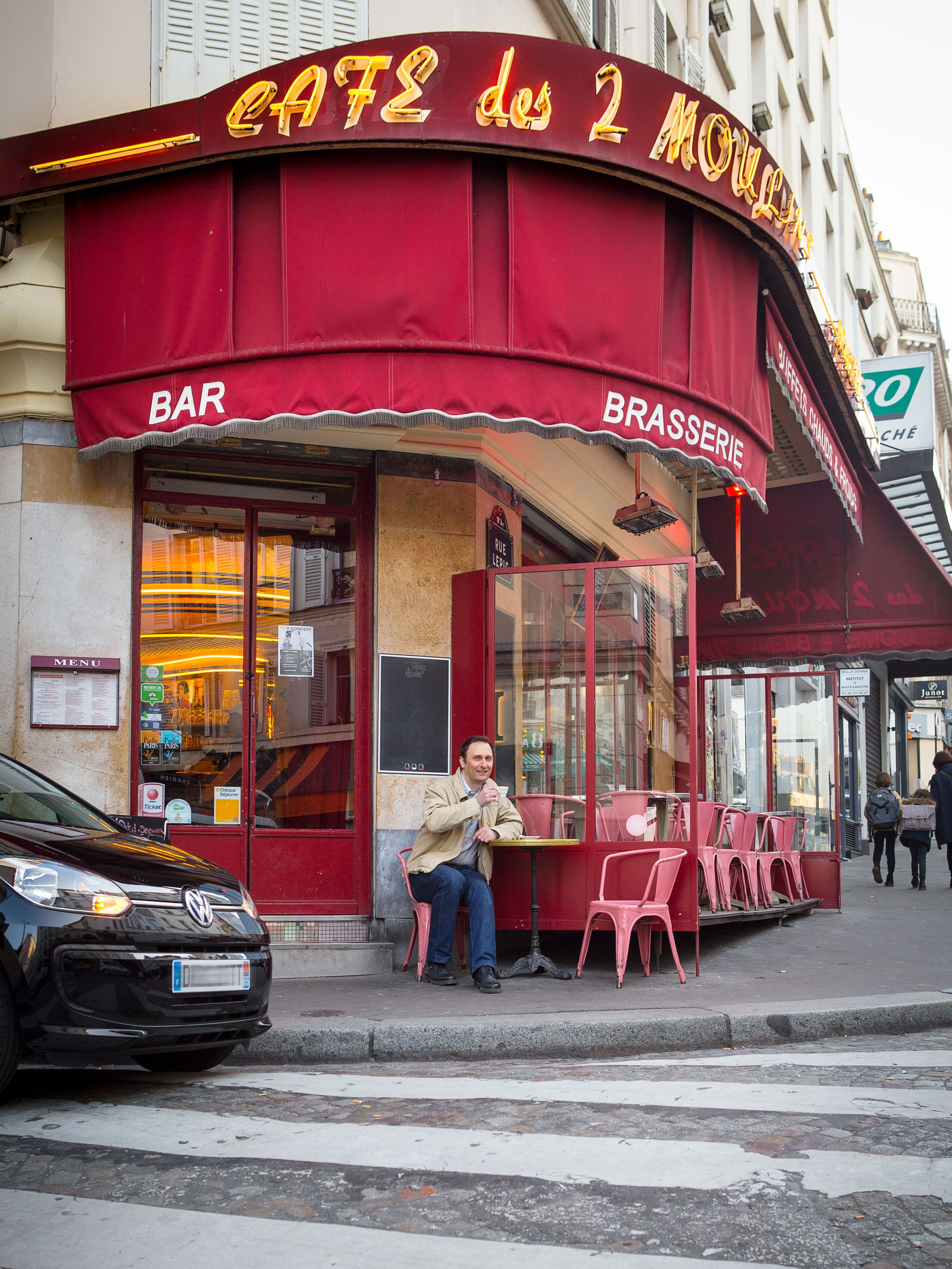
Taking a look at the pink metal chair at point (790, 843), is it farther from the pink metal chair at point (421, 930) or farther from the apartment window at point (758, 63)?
the apartment window at point (758, 63)

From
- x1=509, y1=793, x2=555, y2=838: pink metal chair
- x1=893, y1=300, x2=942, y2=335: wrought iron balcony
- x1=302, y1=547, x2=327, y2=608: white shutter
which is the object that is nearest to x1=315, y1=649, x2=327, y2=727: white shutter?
x1=302, y1=547, x2=327, y2=608: white shutter

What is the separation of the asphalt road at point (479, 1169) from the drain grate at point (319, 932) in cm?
306

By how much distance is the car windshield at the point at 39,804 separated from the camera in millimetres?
5758

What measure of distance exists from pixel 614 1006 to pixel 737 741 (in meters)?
6.34

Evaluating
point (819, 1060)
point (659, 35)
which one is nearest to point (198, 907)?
point (819, 1060)

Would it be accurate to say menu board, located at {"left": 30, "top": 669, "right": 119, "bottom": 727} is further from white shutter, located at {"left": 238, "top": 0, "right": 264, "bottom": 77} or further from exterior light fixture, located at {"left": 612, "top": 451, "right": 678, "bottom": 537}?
white shutter, located at {"left": 238, "top": 0, "right": 264, "bottom": 77}

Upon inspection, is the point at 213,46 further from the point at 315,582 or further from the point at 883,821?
the point at 883,821

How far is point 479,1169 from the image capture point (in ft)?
13.2

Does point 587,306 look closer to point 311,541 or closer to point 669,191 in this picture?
point 669,191

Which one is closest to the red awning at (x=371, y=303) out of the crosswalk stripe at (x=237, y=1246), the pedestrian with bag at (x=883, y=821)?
the crosswalk stripe at (x=237, y=1246)

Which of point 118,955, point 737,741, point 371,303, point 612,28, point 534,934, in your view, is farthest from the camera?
point 737,741

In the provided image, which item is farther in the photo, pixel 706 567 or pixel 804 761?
pixel 804 761

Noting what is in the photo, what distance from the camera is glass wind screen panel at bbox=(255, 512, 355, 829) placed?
9102 mm

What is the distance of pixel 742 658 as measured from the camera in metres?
14.8
